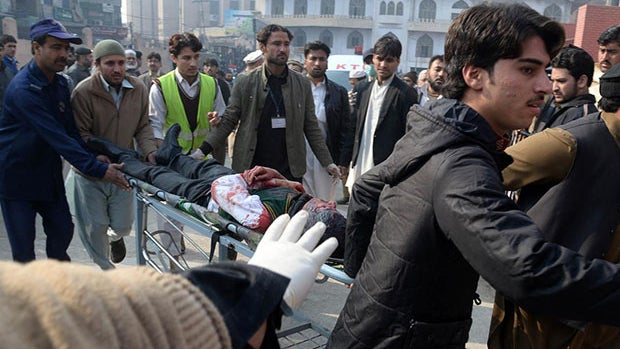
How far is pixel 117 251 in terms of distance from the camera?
13.3 ft

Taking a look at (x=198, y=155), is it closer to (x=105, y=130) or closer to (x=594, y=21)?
(x=105, y=130)

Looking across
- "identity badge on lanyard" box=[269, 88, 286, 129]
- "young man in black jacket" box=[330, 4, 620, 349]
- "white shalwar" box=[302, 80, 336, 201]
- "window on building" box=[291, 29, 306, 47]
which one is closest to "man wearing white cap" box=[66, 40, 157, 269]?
"identity badge on lanyard" box=[269, 88, 286, 129]

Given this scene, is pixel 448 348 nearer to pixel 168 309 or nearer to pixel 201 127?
pixel 168 309

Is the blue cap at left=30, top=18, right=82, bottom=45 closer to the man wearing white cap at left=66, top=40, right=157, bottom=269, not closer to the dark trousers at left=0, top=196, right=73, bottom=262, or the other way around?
the man wearing white cap at left=66, top=40, right=157, bottom=269

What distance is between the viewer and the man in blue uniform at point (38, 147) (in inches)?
123

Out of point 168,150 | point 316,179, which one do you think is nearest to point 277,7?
point 316,179

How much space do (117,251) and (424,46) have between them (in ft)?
188

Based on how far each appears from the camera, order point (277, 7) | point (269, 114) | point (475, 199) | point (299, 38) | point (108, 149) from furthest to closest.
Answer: point (277, 7) < point (299, 38) < point (269, 114) < point (108, 149) < point (475, 199)

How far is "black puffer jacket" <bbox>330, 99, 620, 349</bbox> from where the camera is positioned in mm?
1008

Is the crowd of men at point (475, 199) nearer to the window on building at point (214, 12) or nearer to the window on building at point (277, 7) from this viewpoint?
the window on building at point (277, 7)

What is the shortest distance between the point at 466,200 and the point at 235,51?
50865 mm

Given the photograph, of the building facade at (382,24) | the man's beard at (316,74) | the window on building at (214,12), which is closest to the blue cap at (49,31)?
the man's beard at (316,74)

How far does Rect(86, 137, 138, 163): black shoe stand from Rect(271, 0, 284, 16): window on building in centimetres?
5963

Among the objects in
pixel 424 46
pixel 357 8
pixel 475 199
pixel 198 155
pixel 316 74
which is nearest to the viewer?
pixel 475 199
